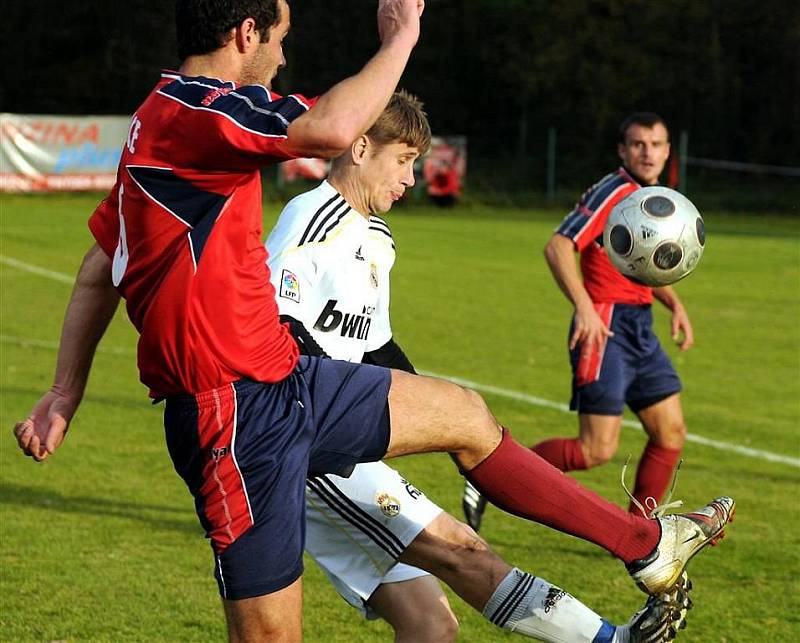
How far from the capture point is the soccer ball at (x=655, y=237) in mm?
5430

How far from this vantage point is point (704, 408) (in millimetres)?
10555

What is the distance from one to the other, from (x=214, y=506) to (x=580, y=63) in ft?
148

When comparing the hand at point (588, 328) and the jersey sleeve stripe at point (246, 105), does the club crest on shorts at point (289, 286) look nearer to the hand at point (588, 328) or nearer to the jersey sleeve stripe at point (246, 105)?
the jersey sleeve stripe at point (246, 105)

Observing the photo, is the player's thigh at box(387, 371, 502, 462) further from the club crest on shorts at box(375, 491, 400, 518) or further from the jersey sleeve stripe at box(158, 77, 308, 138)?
the jersey sleeve stripe at box(158, 77, 308, 138)

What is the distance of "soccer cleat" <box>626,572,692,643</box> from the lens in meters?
3.69

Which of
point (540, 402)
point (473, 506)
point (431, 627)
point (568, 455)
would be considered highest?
point (431, 627)

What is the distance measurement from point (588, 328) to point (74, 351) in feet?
10.9

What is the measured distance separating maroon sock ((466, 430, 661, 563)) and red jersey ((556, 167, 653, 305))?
2887 millimetres

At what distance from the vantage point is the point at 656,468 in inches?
280

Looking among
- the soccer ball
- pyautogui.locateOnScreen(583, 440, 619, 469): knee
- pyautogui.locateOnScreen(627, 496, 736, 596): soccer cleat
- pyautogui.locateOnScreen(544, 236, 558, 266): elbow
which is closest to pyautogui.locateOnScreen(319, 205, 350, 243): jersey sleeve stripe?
pyautogui.locateOnScreen(627, 496, 736, 596): soccer cleat

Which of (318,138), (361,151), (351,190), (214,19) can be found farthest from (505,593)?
(214,19)

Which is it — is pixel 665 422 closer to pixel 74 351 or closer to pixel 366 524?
pixel 366 524

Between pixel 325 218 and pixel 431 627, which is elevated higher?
pixel 325 218

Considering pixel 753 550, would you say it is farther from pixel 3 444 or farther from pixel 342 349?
pixel 3 444
